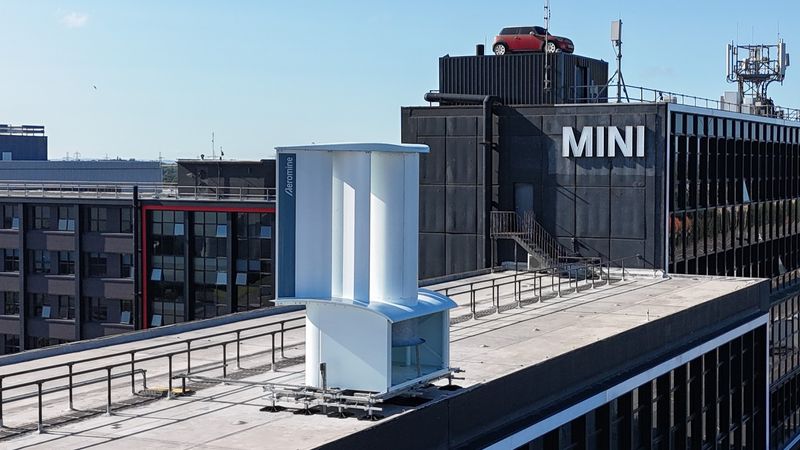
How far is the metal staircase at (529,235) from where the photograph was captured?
153 ft

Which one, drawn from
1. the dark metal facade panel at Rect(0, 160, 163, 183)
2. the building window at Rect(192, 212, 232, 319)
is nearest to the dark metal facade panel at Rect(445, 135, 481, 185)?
the building window at Rect(192, 212, 232, 319)

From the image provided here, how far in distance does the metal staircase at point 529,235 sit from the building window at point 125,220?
2503 centimetres

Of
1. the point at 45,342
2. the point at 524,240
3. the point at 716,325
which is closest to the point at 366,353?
the point at 716,325

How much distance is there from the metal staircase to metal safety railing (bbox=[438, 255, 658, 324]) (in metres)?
0.60

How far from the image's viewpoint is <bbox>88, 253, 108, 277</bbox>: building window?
65.0 metres

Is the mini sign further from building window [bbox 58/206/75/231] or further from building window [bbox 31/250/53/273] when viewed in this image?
building window [bbox 31/250/53/273]

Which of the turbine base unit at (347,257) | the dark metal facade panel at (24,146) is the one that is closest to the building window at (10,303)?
the turbine base unit at (347,257)

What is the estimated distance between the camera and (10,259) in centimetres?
6712

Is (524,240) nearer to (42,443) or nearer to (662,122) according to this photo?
(662,122)

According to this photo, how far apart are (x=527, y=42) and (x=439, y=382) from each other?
105 feet

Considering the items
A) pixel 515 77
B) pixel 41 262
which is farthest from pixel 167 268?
pixel 515 77

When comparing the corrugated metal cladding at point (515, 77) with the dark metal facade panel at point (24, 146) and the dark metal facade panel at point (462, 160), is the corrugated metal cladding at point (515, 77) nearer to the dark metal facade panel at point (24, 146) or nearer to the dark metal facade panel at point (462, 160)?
the dark metal facade panel at point (462, 160)

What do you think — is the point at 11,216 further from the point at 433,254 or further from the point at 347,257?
the point at 347,257

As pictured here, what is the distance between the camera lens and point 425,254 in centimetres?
4912
